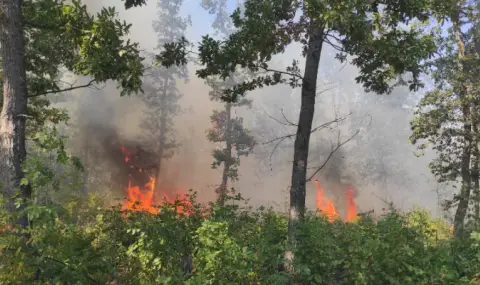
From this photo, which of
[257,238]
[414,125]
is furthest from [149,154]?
[257,238]

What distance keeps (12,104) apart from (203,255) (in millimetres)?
4401

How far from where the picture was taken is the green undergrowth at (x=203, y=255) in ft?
15.3

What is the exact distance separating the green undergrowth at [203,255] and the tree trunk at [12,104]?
107cm

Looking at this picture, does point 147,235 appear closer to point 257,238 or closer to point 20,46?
point 257,238

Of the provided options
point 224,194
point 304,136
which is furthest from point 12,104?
point 304,136

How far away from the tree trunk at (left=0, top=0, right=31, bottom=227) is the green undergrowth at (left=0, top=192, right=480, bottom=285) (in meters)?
1.07

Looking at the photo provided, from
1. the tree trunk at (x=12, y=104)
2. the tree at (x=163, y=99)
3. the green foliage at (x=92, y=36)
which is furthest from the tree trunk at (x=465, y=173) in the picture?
the tree at (x=163, y=99)

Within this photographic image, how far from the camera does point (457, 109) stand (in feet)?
48.9

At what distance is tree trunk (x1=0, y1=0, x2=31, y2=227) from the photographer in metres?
6.07

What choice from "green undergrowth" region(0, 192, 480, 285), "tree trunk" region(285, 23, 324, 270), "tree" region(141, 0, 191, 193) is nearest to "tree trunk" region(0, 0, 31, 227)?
"green undergrowth" region(0, 192, 480, 285)

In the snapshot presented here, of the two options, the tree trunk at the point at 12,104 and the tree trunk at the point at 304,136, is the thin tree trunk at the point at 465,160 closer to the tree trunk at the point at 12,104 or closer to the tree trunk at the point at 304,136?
the tree trunk at the point at 304,136

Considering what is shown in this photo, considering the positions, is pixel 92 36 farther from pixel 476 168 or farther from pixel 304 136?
pixel 476 168

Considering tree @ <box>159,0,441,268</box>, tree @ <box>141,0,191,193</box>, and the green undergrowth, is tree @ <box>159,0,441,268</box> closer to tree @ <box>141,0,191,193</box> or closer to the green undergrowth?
the green undergrowth

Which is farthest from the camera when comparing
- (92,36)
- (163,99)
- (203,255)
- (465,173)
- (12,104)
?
(163,99)
